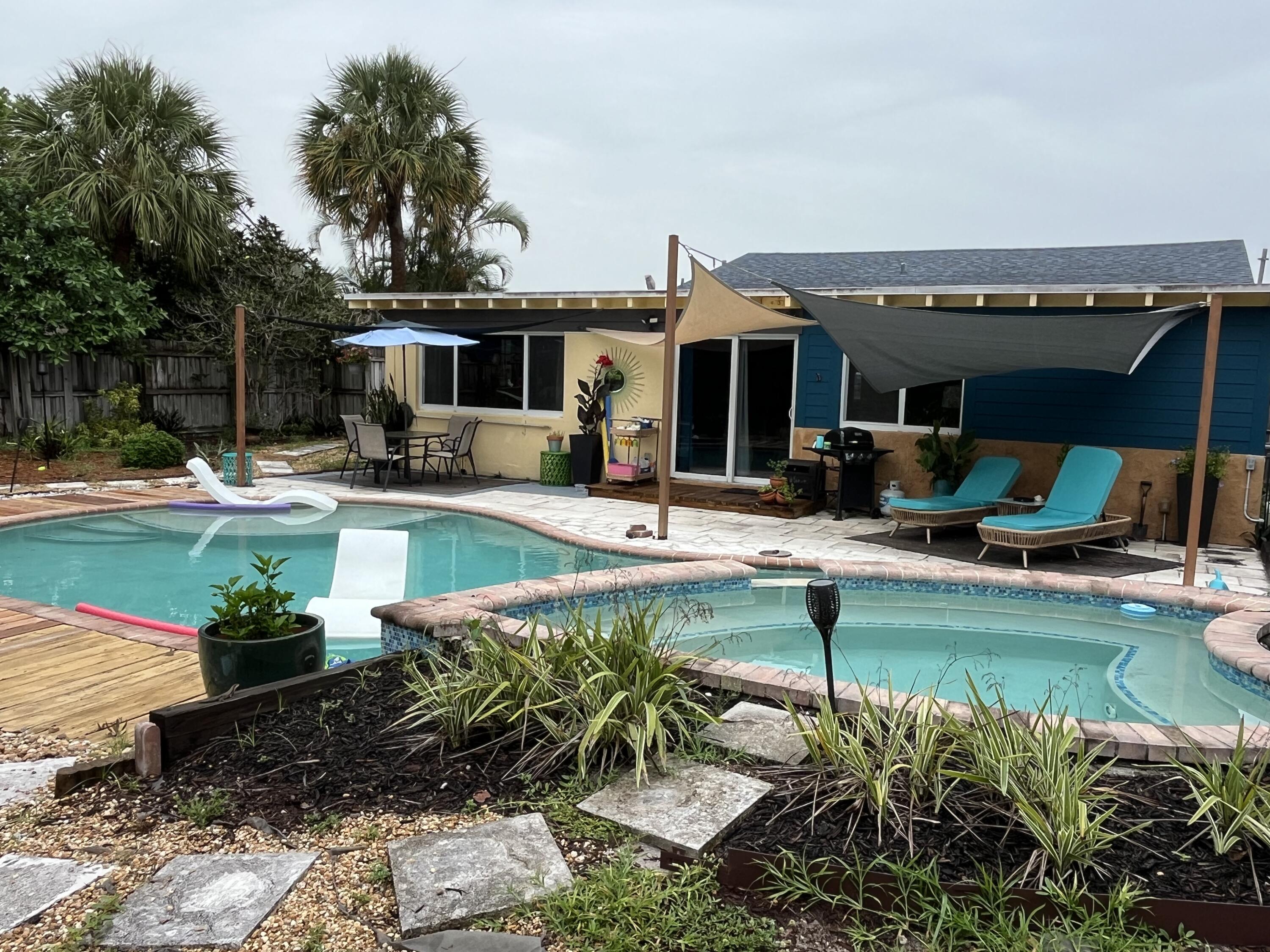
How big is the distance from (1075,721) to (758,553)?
4498 mm

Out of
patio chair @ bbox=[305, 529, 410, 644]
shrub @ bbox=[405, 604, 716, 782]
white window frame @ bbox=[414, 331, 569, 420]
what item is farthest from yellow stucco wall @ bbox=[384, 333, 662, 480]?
shrub @ bbox=[405, 604, 716, 782]

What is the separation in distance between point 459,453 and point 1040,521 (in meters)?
7.90

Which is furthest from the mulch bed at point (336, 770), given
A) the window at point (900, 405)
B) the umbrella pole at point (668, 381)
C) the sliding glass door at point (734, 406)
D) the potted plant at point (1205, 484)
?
the sliding glass door at point (734, 406)

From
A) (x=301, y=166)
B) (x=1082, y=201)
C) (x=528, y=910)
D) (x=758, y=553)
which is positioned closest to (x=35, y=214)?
(x=301, y=166)

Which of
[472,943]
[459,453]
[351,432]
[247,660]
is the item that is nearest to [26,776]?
[247,660]

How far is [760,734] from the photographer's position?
318 centimetres

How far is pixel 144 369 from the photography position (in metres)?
14.8

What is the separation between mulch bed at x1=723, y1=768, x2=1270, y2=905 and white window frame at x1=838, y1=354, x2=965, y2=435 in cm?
756

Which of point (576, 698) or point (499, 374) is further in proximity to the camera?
point (499, 374)

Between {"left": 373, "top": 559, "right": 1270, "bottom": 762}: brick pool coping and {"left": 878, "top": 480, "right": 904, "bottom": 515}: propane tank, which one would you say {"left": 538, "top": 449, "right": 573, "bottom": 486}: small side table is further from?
{"left": 373, "top": 559, "right": 1270, "bottom": 762}: brick pool coping

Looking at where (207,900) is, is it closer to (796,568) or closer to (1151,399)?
(796,568)

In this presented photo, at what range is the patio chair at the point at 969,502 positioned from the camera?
8.43 metres

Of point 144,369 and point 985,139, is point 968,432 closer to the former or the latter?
point 985,139

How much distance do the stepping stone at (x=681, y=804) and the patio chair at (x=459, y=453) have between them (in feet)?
31.9
